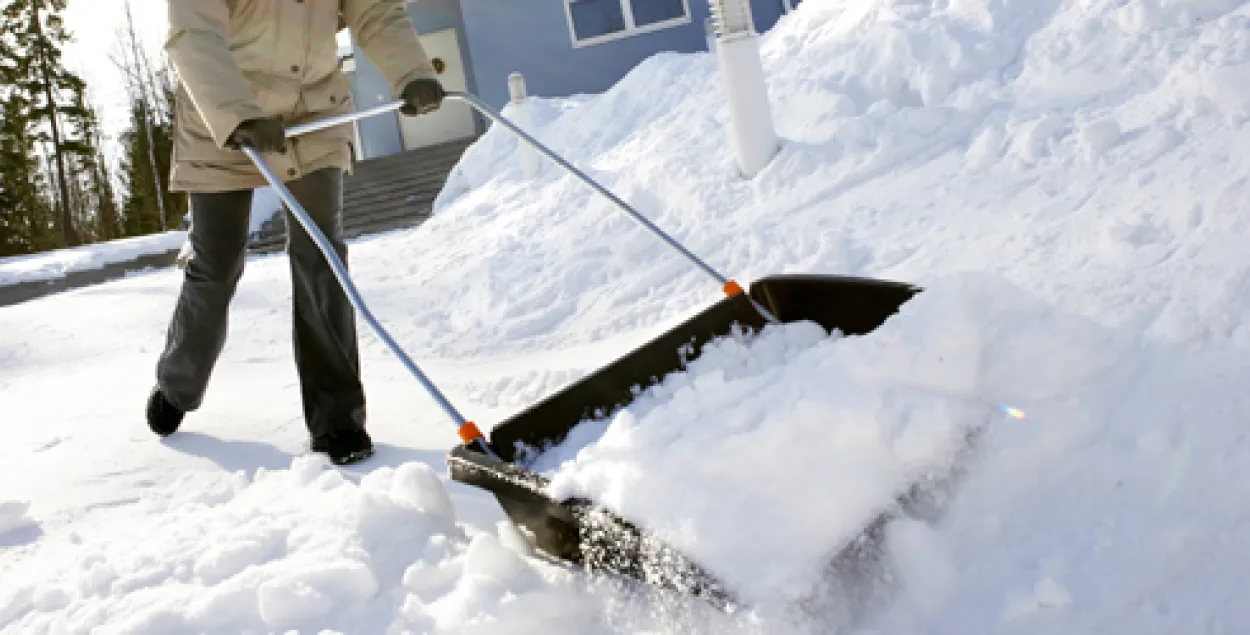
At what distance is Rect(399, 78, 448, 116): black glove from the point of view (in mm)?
3113

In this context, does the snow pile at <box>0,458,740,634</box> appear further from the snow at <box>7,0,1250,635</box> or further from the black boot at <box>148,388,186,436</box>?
the black boot at <box>148,388,186,436</box>

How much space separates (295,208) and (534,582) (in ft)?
4.31

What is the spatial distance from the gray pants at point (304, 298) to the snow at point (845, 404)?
257 mm

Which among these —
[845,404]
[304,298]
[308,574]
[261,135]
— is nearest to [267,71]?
[261,135]

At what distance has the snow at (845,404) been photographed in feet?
5.60

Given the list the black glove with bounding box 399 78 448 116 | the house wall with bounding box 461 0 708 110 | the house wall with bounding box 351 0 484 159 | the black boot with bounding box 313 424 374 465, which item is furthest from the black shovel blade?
the house wall with bounding box 351 0 484 159

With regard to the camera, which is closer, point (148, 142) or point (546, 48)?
point (546, 48)

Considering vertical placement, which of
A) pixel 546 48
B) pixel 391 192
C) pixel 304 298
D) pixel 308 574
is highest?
pixel 546 48

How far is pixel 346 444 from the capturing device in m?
3.11

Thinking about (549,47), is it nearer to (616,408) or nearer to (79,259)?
(79,259)

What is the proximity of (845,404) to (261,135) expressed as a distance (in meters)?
1.79

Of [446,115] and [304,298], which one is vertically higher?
[446,115]

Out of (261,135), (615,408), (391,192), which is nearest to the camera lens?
(615,408)

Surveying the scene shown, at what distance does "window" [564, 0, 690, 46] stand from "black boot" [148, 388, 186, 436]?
12246 millimetres
